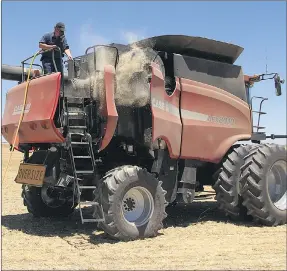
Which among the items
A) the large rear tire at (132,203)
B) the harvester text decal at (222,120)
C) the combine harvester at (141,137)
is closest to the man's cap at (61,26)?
the combine harvester at (141,137)

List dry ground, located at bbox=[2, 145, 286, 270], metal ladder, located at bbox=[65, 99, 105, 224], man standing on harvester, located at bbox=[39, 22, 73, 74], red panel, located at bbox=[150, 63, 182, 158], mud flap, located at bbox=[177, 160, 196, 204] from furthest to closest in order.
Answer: mud flap, located at bbox=[177, 160, 196, 204] < man standing on harvester, located at bbox=[39, 22, 73, 74] < red panel, located at bbox=[150, 63, 182, 158] < metal ladder, located at bbox=[65, 99, 105, 224] < dry ground, located at bbox=[2, 145, 286, 270]

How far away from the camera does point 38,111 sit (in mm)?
6652

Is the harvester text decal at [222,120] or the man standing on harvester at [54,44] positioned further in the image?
the harvester text decal at [222,120]

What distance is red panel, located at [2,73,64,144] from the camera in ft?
21.1

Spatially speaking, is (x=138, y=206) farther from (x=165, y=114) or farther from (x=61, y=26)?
(x=61, y=26)

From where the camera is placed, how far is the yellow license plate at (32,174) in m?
6.76

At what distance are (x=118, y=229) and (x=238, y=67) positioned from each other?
4169 millimetres

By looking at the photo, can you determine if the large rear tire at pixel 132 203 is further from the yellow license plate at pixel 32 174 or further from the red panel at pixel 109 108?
the yellow license plate at pixel 32 174

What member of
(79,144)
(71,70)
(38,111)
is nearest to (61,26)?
(71,70)

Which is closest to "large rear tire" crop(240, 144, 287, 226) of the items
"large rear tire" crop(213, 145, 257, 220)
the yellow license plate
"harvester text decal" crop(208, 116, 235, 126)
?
"large rear tire" crop(213, 145, 257, 220)

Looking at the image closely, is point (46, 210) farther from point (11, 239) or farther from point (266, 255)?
point (266, 255)

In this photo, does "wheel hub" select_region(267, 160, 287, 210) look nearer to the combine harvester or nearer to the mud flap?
the combine harvester

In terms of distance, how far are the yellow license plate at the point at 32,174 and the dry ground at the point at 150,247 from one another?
2.66 feet

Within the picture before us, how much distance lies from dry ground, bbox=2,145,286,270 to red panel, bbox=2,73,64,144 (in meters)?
1.50
